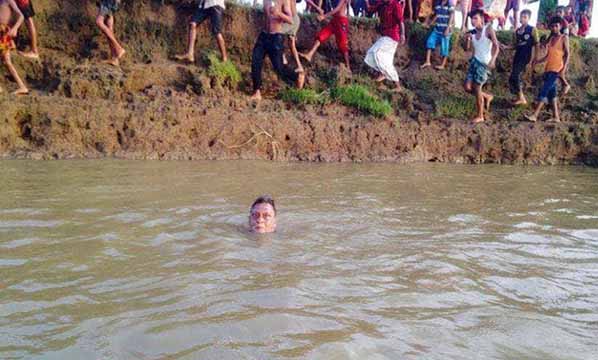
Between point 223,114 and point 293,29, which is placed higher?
point 293,29

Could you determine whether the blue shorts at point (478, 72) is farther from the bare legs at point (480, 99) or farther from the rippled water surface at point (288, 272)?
the rippled water surface at point (288, 272)

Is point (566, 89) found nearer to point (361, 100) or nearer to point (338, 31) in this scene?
point (361, 100)

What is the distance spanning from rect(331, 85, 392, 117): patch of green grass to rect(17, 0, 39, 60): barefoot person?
5.55 metres

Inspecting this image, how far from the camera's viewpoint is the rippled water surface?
9.45 ft

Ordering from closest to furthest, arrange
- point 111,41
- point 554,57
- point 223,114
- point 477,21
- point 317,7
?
point 223,114 < point 111,41 < point 477,21 < point 554,57 < point 317,7

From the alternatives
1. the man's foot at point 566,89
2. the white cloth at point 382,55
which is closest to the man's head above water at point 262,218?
the white cloth at point 382,55

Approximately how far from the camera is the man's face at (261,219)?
519cm

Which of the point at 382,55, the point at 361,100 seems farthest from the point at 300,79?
→ the point at 382,55

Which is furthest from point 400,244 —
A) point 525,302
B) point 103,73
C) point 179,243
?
point 103,73

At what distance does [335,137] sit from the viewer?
1014 cm

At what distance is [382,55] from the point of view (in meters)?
10.9

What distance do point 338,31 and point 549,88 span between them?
14.3 feet

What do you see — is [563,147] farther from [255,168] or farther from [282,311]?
[282,311]

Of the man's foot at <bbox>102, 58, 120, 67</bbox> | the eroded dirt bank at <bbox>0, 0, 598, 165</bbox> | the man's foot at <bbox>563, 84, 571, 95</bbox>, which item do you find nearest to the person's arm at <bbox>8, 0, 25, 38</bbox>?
the eroded dirt bank at <bbox>0, 0, 598, 165</bbox>
